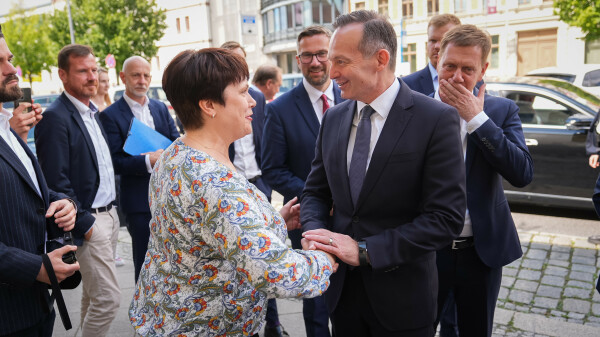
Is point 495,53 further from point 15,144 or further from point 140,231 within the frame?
point 15,144

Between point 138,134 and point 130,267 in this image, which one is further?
point 130,267

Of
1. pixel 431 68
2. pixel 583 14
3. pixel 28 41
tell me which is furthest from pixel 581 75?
pixel 28 41

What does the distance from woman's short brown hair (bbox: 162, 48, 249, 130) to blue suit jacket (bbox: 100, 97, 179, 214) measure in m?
2.11

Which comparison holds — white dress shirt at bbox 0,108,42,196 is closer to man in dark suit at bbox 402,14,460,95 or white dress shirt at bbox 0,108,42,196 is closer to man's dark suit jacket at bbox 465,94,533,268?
man's dark suit jacket at bbox 465,94,533,268

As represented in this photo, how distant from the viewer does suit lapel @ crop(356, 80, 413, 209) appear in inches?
81.0

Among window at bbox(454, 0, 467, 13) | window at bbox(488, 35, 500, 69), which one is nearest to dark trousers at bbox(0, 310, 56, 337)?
window at bbox(488, 35, 500, 69)

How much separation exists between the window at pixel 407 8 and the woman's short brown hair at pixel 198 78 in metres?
35.3

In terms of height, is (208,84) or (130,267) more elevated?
(208,84)

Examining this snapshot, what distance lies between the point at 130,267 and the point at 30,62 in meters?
38.8

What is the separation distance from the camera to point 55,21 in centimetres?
3475

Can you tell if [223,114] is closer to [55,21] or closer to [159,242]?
[159,242]

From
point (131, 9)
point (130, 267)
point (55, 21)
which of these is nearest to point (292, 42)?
point (131, 9)

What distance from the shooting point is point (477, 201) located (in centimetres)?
266

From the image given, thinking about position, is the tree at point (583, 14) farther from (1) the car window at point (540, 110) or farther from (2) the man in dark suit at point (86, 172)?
(2) the man in dark suit at point (86, 172)
